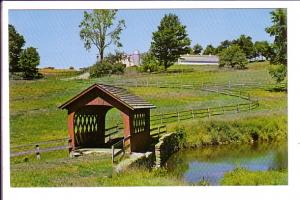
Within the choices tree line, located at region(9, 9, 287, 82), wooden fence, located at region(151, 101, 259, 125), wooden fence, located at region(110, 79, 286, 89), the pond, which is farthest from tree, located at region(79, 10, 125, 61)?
the pond

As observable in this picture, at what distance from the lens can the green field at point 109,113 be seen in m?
13.5

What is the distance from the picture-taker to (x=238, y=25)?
13961 millimetres

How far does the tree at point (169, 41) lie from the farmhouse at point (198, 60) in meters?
0.14

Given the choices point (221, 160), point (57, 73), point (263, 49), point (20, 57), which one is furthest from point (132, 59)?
point (221, 160)

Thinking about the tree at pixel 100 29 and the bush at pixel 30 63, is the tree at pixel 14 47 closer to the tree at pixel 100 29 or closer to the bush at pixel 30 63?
the bush at pixel 30 63

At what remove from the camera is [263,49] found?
1432 centimetres

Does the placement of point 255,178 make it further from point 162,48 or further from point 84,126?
point 84,126

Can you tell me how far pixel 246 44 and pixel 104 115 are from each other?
13.5ft

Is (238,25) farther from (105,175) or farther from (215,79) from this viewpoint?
(105,175)

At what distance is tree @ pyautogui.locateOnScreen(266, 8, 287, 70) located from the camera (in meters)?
13.5

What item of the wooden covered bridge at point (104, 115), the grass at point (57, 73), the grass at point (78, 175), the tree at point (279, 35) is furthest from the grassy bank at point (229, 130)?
the grass at point (57, 73)
